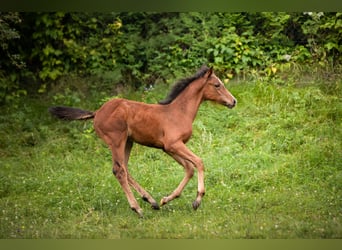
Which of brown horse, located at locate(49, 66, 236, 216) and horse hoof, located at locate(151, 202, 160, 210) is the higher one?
brown horse, located at locate(49, 66, 236, 216)

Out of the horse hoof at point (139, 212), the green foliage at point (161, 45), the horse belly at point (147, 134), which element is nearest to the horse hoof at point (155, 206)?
the horse hoof at point (139, 212)

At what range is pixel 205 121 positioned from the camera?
38.8 feet

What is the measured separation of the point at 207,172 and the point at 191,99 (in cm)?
162

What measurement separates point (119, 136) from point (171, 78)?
4936 millimetres

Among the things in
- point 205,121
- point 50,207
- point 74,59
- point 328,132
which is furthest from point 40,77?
point 328,132

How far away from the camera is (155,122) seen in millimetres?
8695

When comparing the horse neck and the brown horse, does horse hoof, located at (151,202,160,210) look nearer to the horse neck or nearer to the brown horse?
the brown horse

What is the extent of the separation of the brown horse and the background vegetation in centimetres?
47

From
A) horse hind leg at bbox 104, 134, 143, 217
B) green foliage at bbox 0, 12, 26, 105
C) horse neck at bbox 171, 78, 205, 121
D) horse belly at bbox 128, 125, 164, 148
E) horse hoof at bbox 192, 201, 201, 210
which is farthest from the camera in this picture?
green foliage at bbox 0, 12, 26, 105

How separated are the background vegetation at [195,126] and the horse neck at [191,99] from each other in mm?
1265

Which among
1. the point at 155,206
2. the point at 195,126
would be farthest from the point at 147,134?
the point at 195,126

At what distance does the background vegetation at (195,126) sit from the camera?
830 centimetres

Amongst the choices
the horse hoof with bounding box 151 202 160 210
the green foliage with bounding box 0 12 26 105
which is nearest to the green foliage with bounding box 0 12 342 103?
the green foliage with bounding box 0 12 26 105

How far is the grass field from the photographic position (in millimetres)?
7977
